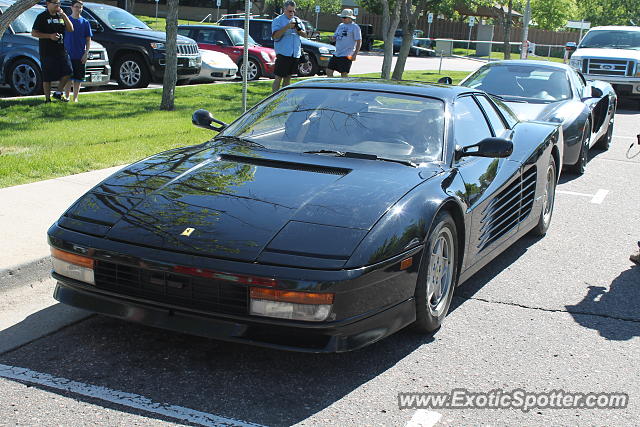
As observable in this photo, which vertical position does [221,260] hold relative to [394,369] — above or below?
above

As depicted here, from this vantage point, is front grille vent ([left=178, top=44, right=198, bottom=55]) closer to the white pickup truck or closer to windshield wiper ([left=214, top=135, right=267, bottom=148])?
the white pickup truck

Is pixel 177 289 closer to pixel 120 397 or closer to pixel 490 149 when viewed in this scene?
pixel 120 397

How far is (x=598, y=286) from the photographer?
18.7ft

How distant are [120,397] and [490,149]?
8.81 ft

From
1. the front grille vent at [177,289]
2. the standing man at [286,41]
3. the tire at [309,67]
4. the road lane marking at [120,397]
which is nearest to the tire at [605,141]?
the standing man at [286,41]

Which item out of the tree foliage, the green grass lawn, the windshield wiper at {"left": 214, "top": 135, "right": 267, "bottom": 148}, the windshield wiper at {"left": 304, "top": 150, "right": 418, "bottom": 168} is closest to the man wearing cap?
the green grass lawn

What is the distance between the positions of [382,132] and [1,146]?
5425 millimetres

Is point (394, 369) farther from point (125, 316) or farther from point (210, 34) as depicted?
point (210, 34)

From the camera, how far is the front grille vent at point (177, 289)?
3.76 metres

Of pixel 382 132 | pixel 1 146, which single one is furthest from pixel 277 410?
pixel 1 146

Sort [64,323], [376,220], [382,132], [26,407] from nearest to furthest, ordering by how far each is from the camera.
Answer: [26,407]
[376,220]
[64,323]
[382,132]

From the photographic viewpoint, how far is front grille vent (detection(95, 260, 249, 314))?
3.76 metres

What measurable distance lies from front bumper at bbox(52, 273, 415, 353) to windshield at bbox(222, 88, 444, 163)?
1400mm

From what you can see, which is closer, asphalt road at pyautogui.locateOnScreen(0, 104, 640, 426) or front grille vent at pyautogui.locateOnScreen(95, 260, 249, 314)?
asphalt road at pyautogui.locateOnScreen(0, 104, 640, 426)
